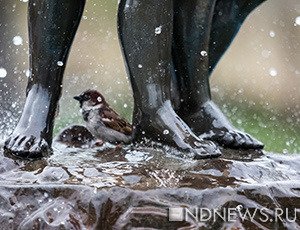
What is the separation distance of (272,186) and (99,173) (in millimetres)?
614

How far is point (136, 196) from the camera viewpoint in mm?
4133

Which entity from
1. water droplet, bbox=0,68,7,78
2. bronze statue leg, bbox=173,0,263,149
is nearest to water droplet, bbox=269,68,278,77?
water droplet, bbox=0,68,7,78

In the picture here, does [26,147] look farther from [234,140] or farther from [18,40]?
[18,40]

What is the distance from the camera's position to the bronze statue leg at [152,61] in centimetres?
482

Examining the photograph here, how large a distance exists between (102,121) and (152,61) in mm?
425

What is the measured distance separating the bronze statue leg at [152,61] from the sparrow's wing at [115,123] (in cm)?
24

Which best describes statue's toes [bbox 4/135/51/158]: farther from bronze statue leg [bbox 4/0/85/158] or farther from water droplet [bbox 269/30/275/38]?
water droplet [bbox 269/30/275/38]

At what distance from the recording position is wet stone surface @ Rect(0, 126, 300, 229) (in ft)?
13.4

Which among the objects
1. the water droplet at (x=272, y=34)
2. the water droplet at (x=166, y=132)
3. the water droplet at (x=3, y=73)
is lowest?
the water droplet at (x=272, y=34)

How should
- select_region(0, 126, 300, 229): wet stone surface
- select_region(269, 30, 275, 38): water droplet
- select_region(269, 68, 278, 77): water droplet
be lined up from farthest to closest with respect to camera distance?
select_region(269, 30, 275, 38): water droplet, select_region(269, 68, 278, 77): water droplet, select_region(0, 126, 300, 229): wet stone surface

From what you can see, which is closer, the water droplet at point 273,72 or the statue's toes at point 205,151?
the statue's toes at point 205,151

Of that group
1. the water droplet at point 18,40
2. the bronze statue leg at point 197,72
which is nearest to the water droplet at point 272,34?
the water droplet at point 18,40

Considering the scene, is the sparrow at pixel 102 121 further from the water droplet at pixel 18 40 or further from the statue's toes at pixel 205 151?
the water droplet at pixel 18 40

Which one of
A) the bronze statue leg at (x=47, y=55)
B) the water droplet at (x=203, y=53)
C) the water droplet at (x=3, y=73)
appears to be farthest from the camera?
the water droplet at (x=3, y=73)
